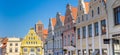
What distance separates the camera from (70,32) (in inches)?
1448

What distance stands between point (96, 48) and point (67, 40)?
37.9ft

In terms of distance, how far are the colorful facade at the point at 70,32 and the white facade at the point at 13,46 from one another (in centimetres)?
3786

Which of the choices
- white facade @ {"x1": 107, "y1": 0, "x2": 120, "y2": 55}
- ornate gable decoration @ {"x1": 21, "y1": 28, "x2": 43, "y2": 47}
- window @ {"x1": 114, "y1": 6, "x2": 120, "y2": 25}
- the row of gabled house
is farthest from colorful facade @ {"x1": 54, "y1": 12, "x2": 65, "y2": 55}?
ornate gable decoration @ {"x1": 21, "y1": 28, "x2": 43, "y2": 47}

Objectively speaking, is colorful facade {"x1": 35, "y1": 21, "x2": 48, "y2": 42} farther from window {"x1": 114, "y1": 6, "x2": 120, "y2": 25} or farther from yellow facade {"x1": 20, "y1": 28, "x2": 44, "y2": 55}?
window {"x1": 114, "y1": 6, "x2": 120, "y2": 25}

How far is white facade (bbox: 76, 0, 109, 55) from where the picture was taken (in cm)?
2553

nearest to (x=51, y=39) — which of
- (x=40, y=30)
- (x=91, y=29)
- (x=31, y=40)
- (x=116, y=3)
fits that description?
(x=91, y=29)

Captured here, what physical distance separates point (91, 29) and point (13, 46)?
164 ft

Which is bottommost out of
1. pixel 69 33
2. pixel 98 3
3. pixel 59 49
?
pixel 59 49

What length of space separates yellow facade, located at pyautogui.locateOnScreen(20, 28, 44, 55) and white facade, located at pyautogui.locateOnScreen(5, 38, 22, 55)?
333cm

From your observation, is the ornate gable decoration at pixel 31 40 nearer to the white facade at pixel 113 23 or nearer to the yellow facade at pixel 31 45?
the yellow facade at pixel 31 45

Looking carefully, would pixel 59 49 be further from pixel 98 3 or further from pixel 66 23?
pixel 98 3

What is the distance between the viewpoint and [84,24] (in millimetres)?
31203

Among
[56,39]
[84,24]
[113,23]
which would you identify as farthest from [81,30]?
[56,39]

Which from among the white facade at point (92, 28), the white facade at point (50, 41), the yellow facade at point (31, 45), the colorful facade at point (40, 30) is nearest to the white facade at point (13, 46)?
the yellow facade at point (31, 45)
